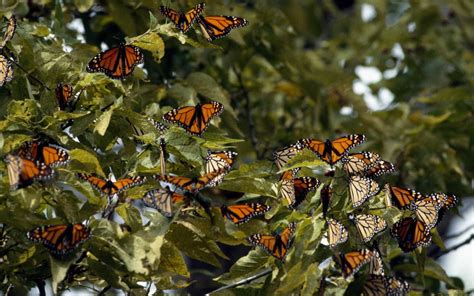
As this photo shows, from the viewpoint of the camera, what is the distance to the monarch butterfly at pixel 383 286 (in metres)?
2.68

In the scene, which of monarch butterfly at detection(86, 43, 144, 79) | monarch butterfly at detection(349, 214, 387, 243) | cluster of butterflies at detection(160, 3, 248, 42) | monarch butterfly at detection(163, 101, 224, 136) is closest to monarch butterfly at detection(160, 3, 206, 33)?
cluster of butterflies at detection(160, 3, 248, 42)

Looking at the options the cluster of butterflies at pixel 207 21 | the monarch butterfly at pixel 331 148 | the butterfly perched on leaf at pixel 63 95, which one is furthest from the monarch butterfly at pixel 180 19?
the monarch butterfly at pixel 331 148

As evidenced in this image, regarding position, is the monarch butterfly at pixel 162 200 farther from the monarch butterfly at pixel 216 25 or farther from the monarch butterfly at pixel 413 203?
the monarch butterfly at pixel 216 25

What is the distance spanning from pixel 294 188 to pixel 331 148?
17 cm

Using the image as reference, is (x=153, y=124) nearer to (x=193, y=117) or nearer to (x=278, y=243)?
(x=193, y=117)

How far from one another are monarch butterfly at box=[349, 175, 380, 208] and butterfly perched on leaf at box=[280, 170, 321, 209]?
0.22m

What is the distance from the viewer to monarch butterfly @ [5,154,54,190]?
2484mm

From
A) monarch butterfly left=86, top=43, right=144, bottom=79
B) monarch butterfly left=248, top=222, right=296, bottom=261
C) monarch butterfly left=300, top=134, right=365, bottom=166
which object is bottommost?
monarch butterfly left=248, top=222, right=296, bottom=261

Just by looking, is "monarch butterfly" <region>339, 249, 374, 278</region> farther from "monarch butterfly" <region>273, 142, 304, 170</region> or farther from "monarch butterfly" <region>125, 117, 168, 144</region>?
"monarch butterfly" <region>125, 117, 168, 144</region>

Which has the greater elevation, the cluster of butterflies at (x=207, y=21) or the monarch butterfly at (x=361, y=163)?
the cluster of butterflies at (x=207, y=21)

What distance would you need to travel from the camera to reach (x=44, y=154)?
261 centimetres

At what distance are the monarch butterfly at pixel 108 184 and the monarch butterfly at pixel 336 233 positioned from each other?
0.58 metres

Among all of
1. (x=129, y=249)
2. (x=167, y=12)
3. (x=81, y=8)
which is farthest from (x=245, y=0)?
(x=129, y=249)

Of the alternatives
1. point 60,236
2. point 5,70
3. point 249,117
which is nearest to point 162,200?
point 60,236
